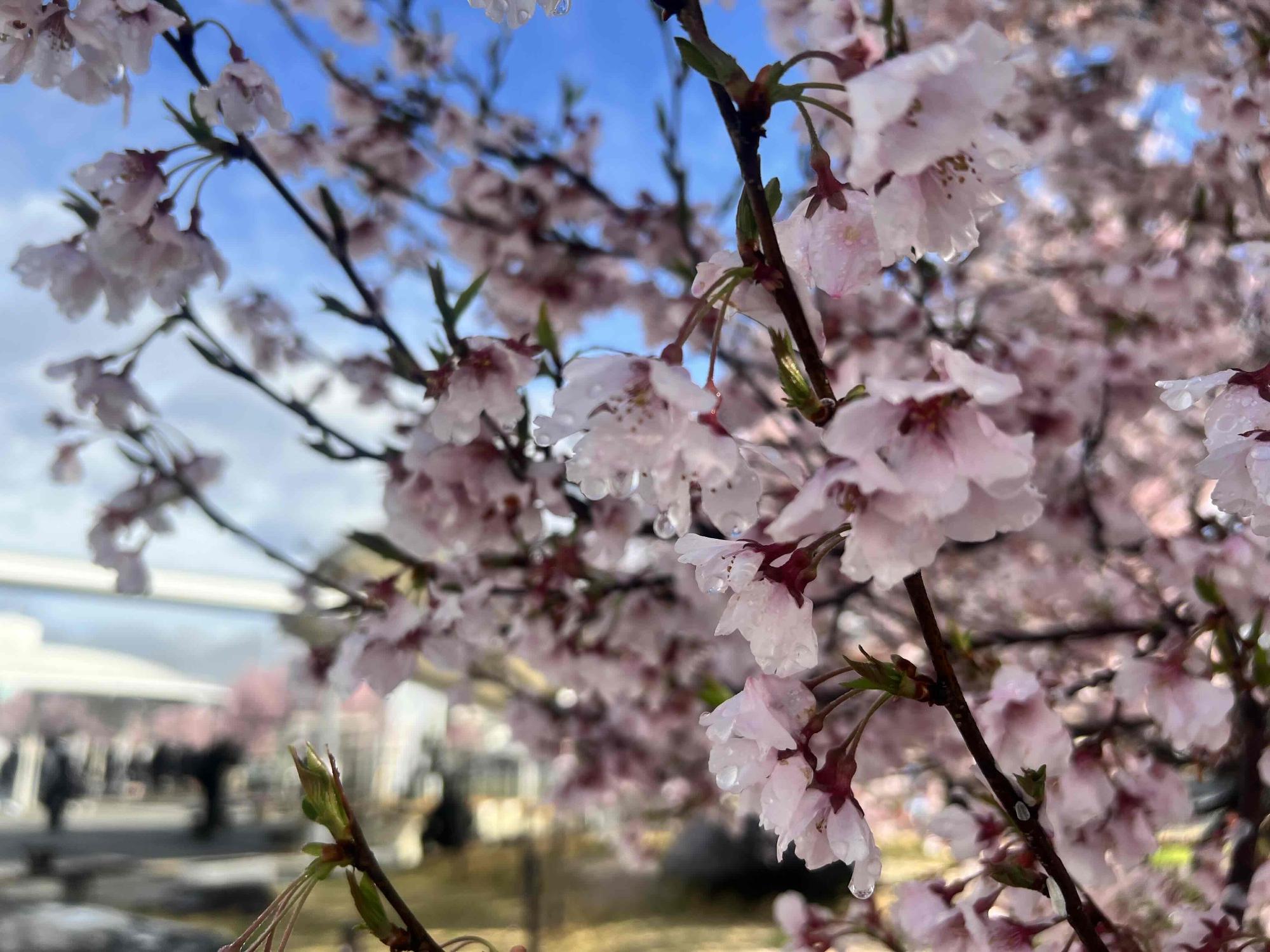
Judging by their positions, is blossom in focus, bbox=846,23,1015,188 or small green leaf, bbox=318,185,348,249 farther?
small green leaf, bbox=318,185,348,249

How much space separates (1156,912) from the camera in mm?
1547

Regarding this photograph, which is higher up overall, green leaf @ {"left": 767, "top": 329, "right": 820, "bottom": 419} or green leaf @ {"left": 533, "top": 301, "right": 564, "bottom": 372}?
green leaf @ {"left": 533, "top": 301, "right": 564, "bottom": 372}

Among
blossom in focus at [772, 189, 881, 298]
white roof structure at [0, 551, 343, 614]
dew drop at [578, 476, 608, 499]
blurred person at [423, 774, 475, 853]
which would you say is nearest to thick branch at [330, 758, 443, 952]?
dew drop at [578, 476, 608, 499]

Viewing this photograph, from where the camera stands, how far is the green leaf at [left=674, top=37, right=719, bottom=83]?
0.54 m

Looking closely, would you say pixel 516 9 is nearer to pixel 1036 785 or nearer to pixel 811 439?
pixel 1036 785

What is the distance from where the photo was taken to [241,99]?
1006 millimetres

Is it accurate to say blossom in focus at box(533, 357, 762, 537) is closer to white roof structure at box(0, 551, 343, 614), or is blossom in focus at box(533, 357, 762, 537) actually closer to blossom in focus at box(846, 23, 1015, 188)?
blossom in focus at box(846, 23, 1015, 188)

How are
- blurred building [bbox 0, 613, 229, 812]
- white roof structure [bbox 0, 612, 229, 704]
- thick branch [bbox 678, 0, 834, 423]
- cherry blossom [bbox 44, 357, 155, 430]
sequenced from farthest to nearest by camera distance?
blurred building [bbox 0, 613, 229, 812] < white roof structure [bbox 0, 612, 229, 704] < cherry blossom [bbox 44, 357, 155, 430] < thick branch [bbox 678, 0, 834, 423]

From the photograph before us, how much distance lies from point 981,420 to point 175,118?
0.97 m

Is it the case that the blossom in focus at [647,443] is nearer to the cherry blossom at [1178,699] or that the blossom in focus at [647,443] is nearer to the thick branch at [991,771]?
the thick branch at [991,771]

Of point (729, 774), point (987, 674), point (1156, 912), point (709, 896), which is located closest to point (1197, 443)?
point (1156, 912)

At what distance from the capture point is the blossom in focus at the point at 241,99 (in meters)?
0.99

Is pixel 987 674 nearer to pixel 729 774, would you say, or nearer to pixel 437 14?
pixel 729 774

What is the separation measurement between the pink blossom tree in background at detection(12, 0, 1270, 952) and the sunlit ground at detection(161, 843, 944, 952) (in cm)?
367
